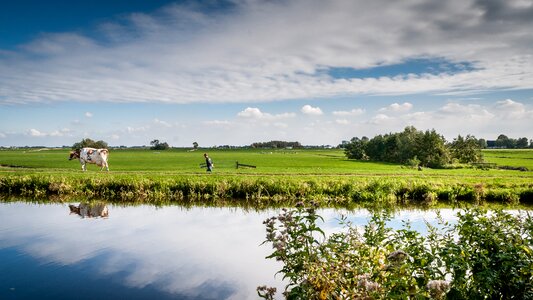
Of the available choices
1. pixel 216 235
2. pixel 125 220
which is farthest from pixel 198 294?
pixel 125 220

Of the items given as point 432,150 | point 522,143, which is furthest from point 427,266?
point 522,143

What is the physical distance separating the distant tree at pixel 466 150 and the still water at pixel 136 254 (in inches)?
2135

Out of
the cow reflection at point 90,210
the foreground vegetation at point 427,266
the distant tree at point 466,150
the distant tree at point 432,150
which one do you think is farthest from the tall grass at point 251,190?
the distant tree at point 466,150

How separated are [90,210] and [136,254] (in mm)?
10665

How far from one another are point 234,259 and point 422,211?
1542 cm

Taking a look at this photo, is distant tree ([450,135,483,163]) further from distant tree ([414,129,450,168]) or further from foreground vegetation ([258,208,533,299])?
foreground vegetation ([258,208,533,299])

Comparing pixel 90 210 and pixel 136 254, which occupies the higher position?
pixel 90 210

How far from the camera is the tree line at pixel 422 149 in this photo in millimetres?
65688

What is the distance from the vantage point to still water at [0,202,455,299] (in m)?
10.8

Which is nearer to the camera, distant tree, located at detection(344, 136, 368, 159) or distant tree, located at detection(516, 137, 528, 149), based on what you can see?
distant tree, located at detection(344, 136, 368, 159)

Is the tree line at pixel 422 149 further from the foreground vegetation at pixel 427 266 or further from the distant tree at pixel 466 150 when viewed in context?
the foreground vegetation at pixel 427 266

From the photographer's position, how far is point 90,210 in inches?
910

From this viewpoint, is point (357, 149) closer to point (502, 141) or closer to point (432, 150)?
point (432, 150)

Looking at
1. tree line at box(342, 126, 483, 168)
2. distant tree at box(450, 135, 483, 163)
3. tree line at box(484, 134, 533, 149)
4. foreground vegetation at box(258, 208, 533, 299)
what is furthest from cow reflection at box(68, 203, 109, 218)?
tree line at box(484, 134, 533, 149)
